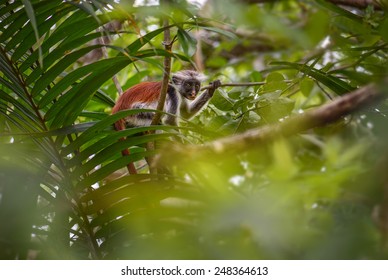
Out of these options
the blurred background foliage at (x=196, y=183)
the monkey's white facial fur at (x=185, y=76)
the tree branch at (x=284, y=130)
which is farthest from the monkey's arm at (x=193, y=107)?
the tree branch at (x=284, y=130)

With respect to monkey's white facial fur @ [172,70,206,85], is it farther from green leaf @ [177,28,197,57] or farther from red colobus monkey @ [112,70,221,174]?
green leaf @ [177,28,197,57]

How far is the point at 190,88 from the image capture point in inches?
166

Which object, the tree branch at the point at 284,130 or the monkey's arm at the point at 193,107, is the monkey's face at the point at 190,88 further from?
the tree branch at the point at 284,130

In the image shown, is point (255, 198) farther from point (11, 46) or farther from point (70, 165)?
point (11, 46)

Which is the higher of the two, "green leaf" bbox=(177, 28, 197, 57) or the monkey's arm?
the monkey's arm

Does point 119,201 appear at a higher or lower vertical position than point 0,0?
lower

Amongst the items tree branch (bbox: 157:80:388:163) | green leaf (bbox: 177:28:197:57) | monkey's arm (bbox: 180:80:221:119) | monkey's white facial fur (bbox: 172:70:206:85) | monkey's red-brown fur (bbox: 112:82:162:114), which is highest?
monkey's white facial fur (bbox: 172:70:206:85)

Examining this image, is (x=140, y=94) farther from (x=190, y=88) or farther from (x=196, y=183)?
(x=196, y=183)

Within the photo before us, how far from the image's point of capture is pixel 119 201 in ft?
5.66

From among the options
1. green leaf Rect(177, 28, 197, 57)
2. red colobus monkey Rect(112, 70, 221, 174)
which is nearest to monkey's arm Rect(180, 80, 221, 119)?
red colobus monkey Rect(112, 70, 221, 174)

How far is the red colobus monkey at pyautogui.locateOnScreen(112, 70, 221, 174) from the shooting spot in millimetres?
3479
